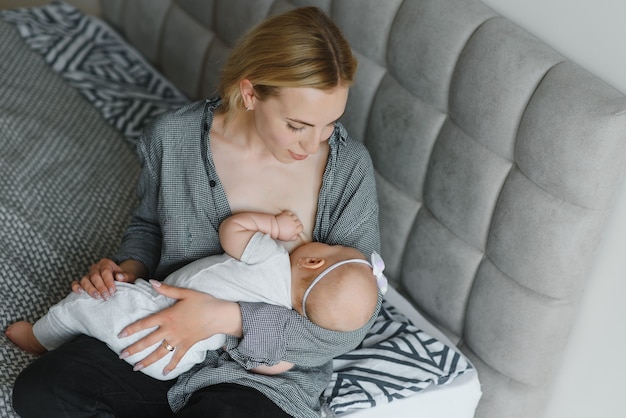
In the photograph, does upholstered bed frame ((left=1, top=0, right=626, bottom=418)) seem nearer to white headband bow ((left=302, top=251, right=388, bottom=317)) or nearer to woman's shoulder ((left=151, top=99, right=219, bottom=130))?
white headband bow ((left=302, top=251, right=388, bottom=317))

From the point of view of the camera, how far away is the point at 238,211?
152 centimetres

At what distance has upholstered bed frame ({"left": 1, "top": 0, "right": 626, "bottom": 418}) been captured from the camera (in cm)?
138

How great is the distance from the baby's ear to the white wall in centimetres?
53

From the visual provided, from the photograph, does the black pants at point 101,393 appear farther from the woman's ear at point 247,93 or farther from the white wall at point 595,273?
the white wall at point 595,273

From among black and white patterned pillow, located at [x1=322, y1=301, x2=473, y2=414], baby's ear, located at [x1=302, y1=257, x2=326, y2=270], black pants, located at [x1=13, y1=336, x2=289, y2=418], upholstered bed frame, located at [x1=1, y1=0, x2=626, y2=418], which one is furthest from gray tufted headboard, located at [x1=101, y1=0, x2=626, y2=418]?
black pants, located at [x1=13, y1=336, x2=289, y2=418]

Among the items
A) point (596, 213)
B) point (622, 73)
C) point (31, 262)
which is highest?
point (622, 73)

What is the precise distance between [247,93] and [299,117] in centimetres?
12

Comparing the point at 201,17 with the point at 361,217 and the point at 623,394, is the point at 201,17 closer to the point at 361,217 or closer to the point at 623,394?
the point at 361,217

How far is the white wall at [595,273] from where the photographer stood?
137 centimetres

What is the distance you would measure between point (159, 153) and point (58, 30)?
126 centimetres

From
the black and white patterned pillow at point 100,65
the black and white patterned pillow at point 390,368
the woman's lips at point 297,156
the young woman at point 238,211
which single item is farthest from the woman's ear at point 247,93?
the black and white patterned pillow at point 100,65

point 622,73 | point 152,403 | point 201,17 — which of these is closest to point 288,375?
point 152,403

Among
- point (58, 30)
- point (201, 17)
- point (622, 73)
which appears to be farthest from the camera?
point (58, 30)

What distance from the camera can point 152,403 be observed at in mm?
1417
